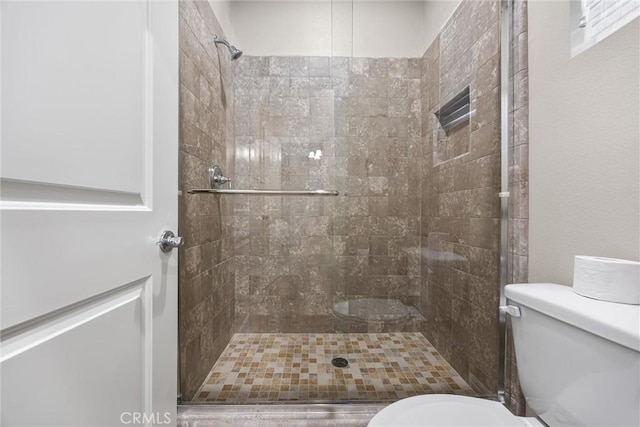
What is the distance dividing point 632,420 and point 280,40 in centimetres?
211

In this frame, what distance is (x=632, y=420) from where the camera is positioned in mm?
547

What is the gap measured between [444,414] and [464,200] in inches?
37.1

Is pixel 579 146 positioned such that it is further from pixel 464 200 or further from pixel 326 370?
pixel 326 370

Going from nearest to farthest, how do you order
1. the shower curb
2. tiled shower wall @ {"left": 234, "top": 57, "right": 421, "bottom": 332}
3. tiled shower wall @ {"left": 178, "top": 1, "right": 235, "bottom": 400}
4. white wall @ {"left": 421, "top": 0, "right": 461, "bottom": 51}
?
the shower curb
tiled shower wall @ {"left": 178, "top": 1, "right": 235, "bottom": 400}
white wall @ {"left": 421, "top": 0, "right": 461, "bottom": 51}
tiled shower wall @ {"left": 234, "top": 57, "right": 421, "bottom": 332}

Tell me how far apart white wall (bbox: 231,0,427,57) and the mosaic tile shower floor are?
172 centimetres

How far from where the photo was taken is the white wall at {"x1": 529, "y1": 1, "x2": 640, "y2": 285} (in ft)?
2.42

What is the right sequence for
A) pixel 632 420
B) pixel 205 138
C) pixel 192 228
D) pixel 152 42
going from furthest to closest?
pixel 205 138 → pixel 192 228 → pixel 152 42 → pixel 632 420

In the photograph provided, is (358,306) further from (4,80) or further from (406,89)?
(4,80)

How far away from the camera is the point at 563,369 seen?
2.33ft

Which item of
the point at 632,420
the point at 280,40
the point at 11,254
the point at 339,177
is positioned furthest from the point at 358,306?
the point at 280,40

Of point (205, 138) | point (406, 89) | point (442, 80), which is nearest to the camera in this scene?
point (205, 138)
